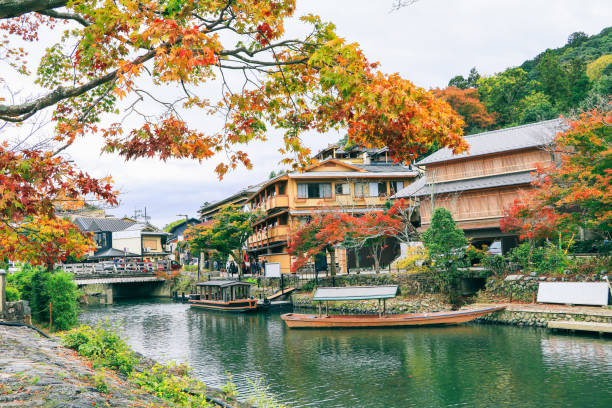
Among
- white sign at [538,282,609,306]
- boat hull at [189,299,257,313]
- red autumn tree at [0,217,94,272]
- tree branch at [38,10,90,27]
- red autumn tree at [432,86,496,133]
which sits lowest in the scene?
boat hull at [189,299,257,313]

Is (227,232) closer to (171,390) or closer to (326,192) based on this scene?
(326,192)

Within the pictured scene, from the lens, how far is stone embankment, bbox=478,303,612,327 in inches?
755

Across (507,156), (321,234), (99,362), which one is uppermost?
(507,156)

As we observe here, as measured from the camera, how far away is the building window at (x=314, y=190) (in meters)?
42.2

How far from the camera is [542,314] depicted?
69.2 feet

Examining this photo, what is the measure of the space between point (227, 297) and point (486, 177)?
2138 cm

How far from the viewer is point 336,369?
52.1ft

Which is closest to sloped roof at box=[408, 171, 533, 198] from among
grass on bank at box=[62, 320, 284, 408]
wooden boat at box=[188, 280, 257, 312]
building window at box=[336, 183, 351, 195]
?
building window at box=[336, 183, 351, 195]

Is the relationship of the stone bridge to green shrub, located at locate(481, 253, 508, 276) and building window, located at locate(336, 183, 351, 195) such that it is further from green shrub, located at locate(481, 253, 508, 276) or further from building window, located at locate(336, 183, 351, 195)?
green shrub, located at locate(481, 253, 508, 276)

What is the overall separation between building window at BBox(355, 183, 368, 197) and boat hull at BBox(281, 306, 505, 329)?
2032 cm

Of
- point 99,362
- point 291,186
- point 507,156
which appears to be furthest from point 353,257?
point 99,362

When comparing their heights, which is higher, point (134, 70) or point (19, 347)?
point (134, 70)

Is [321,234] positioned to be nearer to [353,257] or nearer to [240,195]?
[353,257]

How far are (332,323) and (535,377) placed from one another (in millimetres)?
11484
